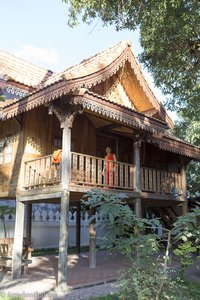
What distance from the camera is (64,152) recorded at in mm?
8445

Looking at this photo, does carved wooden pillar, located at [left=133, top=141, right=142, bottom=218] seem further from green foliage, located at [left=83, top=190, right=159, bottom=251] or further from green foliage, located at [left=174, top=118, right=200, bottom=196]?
green foliage, located at [left=83, top=190, right=159, bottom=251]

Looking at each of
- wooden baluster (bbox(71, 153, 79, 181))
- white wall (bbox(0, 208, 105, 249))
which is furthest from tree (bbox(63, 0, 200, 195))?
white wall (bbox(0, 208, 105, 249))

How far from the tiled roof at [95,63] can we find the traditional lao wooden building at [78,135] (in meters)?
0.03

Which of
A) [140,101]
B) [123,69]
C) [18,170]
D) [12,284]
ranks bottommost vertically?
[12,284]

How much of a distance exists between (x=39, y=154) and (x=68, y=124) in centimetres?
200

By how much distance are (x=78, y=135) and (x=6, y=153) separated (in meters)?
2.29

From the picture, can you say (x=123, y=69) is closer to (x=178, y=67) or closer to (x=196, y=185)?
(x=178, y=67)

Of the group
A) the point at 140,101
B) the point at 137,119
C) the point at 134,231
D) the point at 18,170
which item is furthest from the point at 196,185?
the point at 134,231

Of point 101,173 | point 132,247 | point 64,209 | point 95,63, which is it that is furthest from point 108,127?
point 132,247

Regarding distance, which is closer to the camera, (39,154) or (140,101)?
(39,154)

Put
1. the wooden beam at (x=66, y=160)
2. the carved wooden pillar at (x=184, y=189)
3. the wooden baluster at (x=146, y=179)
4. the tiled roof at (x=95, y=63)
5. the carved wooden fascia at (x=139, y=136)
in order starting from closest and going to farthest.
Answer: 1. the tiled roof at (x=95, y=63)
2. the wooden beam at (x=66, y=160)
3. the carved wooden fascia at (x=139, y=136)
4. the wooden baluster at (x=146, y=179)
5. the carved wooden pillar at (x=184, y=189)

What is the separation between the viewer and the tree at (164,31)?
9383mm

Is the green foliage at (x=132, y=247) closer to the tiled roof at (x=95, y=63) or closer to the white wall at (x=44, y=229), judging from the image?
the tiled roof at (x=95, y=63)

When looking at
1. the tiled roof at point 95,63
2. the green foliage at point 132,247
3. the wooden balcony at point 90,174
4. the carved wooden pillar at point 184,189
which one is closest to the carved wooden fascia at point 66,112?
the tiled roof at point 95,63
